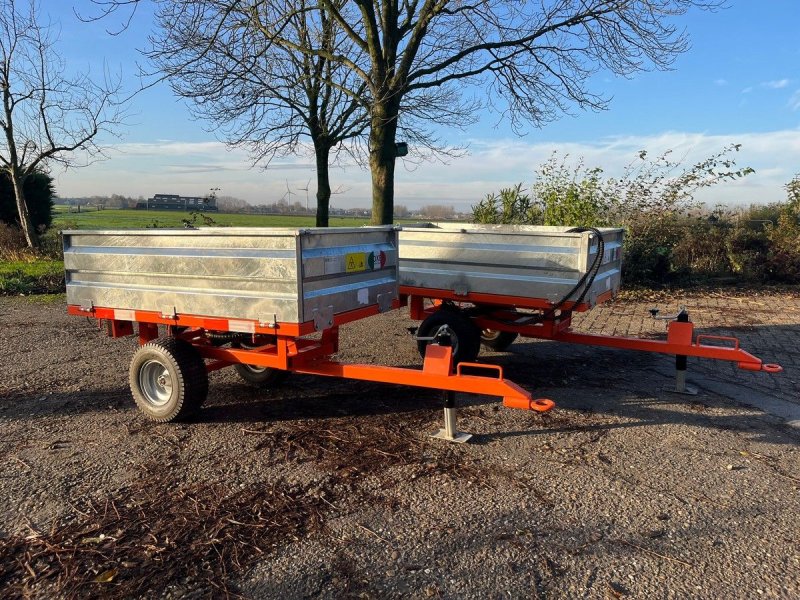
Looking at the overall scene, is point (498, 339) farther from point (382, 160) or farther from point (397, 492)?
point (382, 160)

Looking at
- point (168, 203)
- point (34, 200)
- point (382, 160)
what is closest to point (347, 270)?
point (382, 160)

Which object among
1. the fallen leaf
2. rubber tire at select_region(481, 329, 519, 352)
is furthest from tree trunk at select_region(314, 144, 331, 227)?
the fallen leaf

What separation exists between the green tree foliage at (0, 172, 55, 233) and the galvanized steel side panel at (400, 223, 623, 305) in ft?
52.8

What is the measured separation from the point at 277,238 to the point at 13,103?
15.4 m

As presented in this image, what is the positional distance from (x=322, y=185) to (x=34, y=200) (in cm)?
1109

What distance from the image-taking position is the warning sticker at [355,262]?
455 centimetres

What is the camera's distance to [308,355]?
180 inches

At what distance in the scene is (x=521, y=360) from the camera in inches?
274

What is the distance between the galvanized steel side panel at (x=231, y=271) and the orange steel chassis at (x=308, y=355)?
77mm

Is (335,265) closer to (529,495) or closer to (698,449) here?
(529,495)

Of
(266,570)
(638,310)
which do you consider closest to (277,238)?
(266,570)

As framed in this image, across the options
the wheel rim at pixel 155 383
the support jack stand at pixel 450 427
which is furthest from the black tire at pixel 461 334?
the wheel rim at pixel 155 383

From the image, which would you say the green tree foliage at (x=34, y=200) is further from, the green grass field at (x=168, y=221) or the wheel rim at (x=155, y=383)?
the wheel rim at (x=155, y=383)

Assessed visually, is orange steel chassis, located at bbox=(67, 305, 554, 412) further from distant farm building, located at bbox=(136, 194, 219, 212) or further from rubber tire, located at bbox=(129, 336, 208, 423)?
distant farm building, located at bbox=(136, 194, 219, 212)
